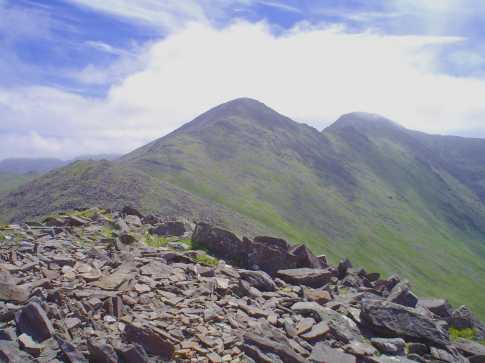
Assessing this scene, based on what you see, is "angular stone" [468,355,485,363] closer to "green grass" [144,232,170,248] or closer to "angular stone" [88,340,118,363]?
"angular stone" [88,340,118,363]

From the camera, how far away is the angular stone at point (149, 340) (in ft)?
44.9

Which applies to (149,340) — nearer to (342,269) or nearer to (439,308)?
(342,269)

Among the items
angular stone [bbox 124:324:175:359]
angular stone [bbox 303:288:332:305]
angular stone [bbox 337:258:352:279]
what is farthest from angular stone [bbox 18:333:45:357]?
angular stone [bbox 337:258:352:279]

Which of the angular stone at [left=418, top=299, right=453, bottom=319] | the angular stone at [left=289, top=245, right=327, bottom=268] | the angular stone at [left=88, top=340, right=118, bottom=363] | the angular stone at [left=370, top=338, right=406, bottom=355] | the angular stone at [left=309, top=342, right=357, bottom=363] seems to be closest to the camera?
the angular stone at [left=88, top=340, right=118, bottom=363]

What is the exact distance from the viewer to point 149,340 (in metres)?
13.9

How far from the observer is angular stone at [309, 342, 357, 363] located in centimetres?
1477

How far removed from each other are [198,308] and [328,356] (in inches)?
200

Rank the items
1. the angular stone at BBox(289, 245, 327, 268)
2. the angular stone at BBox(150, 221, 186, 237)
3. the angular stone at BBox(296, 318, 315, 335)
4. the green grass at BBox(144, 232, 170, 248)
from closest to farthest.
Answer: the angular stone at BBox(296, 318, 315, 335) → the angular stone at BBox(289, 245, 327, 268) → the green grass at BBox(144, 232, 170, 248) → the angular stone at BBox(150, 221, 186, 237)

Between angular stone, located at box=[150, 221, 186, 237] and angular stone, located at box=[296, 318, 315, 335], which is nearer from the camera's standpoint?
angular stone, located at box=[296, 318, 315, 335]

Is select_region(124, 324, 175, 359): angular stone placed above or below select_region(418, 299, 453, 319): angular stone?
above

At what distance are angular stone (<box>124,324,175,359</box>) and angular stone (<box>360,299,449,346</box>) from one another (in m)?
9.08

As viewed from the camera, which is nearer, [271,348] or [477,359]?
[271,348]

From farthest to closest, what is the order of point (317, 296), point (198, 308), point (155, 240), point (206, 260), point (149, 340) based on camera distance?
point (155, 240) < point (206, 260) < point (317, 296) < point (198, 308) < point (149, 340)

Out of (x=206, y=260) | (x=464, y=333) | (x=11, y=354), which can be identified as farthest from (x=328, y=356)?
(x=206, y=260)
